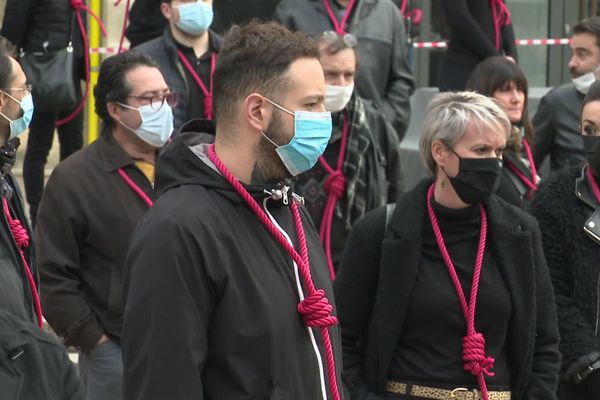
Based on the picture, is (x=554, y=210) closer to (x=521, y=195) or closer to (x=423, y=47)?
(x=521, y=195)

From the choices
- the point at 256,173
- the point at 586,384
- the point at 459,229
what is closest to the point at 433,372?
the point at 459,229

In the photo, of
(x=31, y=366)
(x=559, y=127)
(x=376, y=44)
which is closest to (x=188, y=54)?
(x=376, y=44)

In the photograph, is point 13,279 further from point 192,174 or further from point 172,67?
point 172,67

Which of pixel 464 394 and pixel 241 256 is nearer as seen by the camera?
pixel 241 256

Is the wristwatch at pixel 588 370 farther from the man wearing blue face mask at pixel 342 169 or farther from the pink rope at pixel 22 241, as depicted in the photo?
the pink rope at pixel 22 241

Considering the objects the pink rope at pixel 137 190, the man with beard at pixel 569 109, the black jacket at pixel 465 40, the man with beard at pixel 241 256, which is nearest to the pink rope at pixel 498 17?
the black jacket at pixel 465 40

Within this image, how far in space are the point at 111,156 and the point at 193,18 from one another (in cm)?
183

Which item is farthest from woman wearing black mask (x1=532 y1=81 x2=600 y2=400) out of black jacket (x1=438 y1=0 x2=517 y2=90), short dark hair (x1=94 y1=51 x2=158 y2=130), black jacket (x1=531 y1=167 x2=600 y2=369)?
black jacket (x1=438 y1=0 x2=517 y2=90)

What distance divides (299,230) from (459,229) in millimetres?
1241

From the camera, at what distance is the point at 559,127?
777cm

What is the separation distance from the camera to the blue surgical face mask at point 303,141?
3.45m

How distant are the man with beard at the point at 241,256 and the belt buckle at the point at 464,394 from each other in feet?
3.29

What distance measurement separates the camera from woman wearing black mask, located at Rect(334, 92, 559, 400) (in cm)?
447

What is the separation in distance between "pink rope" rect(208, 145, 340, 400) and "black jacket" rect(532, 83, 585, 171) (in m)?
4.45
